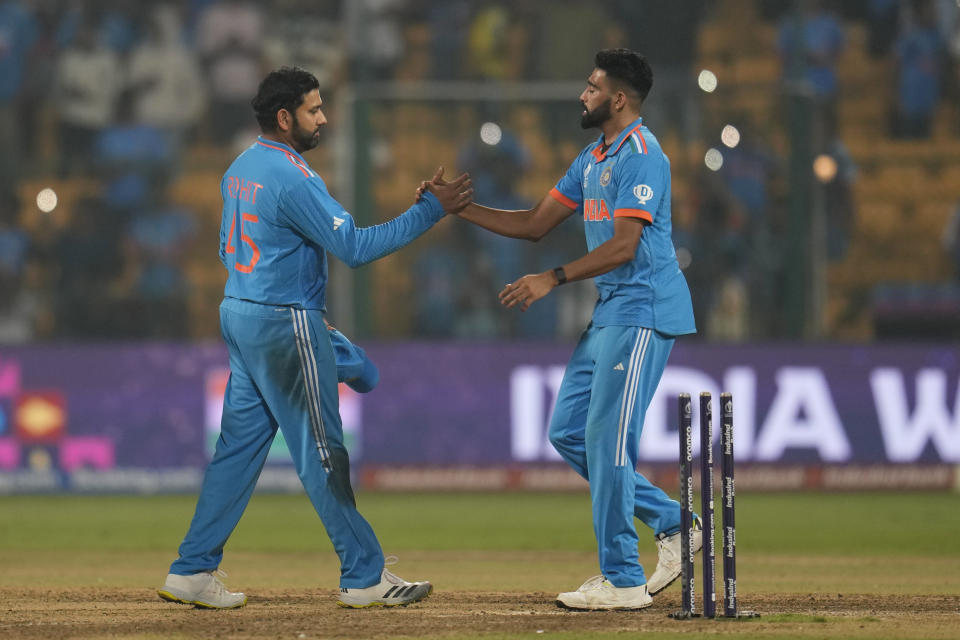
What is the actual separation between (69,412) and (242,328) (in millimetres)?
7046

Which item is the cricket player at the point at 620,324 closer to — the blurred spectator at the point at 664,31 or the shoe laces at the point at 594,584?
the shoe laces at the point at 594,584

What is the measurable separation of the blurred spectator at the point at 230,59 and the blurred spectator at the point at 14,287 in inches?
92.6

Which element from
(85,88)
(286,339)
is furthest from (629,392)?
(85,88)

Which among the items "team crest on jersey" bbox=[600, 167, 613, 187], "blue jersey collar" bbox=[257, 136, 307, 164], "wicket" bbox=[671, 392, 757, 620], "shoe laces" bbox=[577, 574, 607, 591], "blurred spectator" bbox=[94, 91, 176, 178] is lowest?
"shoe laces" bbox=[577, 574, 607, 591]

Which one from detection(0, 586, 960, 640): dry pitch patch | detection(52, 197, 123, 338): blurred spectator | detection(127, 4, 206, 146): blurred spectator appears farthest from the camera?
detection(127, 4, 206, 146): blurred spectator

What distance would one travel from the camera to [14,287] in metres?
14.3

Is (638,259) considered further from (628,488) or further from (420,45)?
(420,45)

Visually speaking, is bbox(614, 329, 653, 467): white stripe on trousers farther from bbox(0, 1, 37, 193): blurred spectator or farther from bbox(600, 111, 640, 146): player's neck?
bbox(0, 1, 37, 193): blurred spectator

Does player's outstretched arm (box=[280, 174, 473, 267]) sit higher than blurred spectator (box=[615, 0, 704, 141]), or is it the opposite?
blurred spectator (box=[615, 0, 704, 141])

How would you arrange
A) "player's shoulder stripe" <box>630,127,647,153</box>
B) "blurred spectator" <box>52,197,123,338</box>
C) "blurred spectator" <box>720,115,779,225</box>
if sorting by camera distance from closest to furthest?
"player's shoulder stripe" <box>630,127,647,153</box>, "blurred spectator" <box>720,115,779,225</box>, "blurred spectator" <box>52,197,123,338</box>

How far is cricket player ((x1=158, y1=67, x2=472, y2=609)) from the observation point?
6.29 m

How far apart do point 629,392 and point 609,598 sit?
34.3 inches

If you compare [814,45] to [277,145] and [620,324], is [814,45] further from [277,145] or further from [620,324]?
[277,145]

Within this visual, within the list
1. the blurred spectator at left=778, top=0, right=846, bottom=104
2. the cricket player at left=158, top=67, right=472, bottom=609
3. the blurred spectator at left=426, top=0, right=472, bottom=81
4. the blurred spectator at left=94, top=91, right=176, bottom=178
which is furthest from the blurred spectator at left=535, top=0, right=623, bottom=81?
the cricket player at left=158, top=67, right=472, bottom=609
